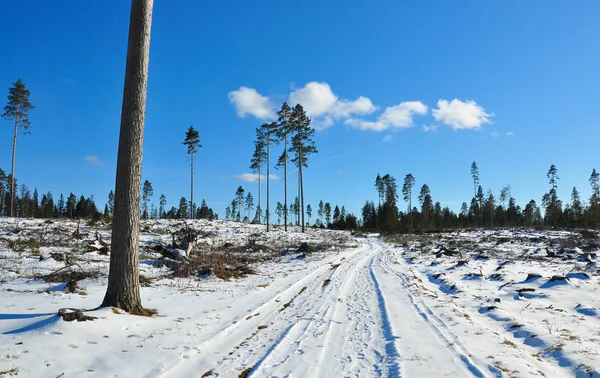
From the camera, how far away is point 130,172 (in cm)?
634

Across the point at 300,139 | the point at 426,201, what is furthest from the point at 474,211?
the point at 300,139

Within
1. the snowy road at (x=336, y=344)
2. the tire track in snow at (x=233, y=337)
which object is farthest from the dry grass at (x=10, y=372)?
the snowy road at (x=336, y=344)

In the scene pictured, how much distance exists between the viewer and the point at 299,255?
21.3m

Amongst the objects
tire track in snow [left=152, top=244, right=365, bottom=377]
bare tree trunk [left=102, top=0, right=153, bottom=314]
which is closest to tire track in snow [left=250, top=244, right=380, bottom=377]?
tire track in snow [left=152, top=244, right=365, bottom=377]

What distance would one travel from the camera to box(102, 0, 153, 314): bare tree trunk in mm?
6234

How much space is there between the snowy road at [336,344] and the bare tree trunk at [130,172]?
213cm

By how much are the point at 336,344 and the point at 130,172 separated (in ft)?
15.9

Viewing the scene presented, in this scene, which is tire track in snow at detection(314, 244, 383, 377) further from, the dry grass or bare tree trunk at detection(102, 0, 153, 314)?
bare tree trunk at detection(102, 0, 153, 314)

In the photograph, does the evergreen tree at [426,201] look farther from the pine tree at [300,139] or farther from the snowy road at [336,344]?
the snowy road at [336,344]

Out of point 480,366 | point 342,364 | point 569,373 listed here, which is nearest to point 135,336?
point 342,364

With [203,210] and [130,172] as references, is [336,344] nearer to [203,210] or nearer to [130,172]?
[130,172]

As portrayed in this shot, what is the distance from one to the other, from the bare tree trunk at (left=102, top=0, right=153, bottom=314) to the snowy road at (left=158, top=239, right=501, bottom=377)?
2129mm

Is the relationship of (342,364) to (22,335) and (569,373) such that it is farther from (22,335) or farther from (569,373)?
(22,335)

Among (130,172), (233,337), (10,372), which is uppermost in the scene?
(130,172)
